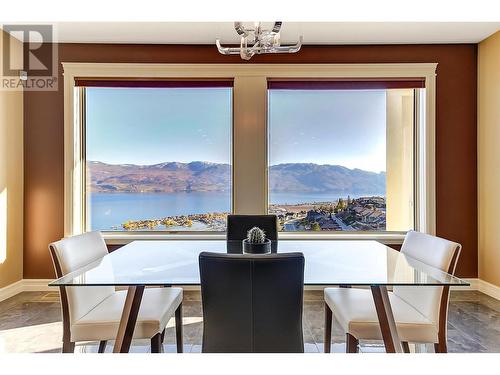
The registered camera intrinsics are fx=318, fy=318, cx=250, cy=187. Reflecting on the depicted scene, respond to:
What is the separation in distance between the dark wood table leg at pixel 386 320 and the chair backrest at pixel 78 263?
1523 millimetres

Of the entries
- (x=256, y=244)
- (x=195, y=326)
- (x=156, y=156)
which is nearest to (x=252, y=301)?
(x=256, y=244)

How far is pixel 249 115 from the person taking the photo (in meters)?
3.38

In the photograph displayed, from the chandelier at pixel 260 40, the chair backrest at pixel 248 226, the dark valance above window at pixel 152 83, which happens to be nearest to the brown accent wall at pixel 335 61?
the dark valance above window at pixel 152 83

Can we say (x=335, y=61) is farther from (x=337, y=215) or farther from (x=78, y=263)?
(x=78, y=263)

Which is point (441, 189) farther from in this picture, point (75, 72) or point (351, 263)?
point (75, 72)

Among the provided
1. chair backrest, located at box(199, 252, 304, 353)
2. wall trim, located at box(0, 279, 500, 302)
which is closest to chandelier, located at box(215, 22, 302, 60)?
chair backrest, located at box(199, 252, 304, 353)

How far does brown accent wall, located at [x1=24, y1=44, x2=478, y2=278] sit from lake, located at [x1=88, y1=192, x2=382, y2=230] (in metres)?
0.43

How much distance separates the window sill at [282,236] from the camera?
335 cm

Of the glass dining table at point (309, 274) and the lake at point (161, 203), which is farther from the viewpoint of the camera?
the lake at point (161, 203)

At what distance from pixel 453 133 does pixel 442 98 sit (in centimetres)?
39

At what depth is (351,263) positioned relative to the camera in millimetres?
1814

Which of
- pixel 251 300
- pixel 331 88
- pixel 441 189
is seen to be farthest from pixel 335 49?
pixel 251 300

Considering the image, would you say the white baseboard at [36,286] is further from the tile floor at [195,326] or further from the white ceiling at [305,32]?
the white ceiling at [305,32]

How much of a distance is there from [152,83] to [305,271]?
106 inches
